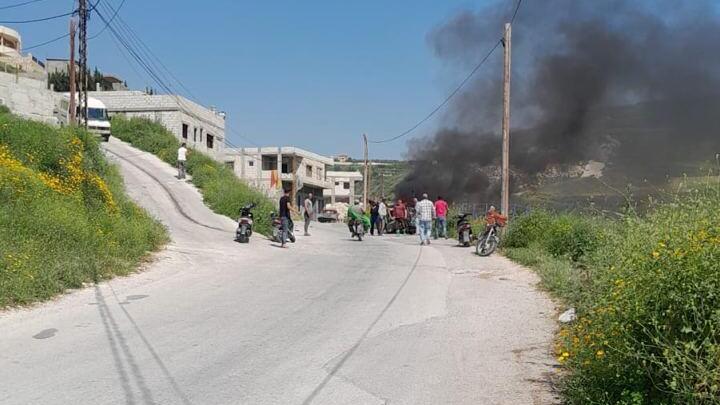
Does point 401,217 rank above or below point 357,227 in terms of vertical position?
above

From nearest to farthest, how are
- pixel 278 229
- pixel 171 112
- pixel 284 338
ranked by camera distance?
1. pixel 284 338
2. pixel 278 229
3. pixel 171 112

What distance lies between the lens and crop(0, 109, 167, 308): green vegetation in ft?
29.2

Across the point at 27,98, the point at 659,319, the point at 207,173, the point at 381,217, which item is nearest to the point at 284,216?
the point at 381,217

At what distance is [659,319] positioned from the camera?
3.96 meters

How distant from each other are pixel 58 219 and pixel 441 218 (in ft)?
45.7

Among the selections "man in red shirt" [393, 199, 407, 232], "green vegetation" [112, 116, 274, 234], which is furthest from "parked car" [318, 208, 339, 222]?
"man in red shirt" [393, 199, 407, 232]

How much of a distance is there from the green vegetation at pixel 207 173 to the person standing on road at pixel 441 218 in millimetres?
5808

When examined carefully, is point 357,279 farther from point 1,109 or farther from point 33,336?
point 1,109

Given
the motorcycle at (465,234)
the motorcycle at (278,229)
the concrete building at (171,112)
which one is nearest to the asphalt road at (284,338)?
the motorcycle at (278,229)

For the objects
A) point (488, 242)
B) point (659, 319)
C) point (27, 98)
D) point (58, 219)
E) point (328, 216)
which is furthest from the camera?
point (328, 216)

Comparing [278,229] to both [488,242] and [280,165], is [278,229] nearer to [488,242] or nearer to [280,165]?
[488,242]

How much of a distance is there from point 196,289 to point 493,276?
18.9 ft

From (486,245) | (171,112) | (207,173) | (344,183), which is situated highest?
(171,112)

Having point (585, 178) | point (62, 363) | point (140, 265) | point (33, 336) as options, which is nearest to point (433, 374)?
point (62, 363)
